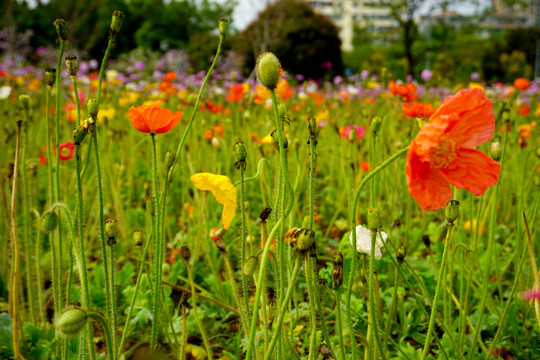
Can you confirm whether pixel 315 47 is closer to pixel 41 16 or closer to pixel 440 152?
pixel 440 152

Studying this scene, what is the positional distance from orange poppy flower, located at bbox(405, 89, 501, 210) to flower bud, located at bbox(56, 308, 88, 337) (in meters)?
0.38

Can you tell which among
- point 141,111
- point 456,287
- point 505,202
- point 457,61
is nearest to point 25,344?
point 141,111

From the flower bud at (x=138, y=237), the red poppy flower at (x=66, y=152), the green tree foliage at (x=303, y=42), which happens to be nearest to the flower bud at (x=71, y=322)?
the flower bud at (x=138, y=237)

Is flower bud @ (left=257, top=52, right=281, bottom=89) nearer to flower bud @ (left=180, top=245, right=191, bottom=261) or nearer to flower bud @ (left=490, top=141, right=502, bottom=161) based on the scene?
flower bud @ (left=180, top=245, right=191, bottom=261)

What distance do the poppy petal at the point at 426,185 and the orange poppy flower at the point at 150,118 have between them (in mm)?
383

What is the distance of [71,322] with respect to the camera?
495 millimetres

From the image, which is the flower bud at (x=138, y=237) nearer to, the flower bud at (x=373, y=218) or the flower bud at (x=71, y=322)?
the flower bud at (x=71, y=322)

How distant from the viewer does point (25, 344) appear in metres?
0.90

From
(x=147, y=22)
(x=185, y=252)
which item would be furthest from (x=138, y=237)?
(x=147, y=22)

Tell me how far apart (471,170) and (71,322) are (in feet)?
1.56

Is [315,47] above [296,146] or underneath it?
above

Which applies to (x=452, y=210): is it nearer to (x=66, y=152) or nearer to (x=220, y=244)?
(x=220, y=244)

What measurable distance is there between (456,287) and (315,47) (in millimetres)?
10353

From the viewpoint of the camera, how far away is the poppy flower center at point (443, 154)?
0.55m
